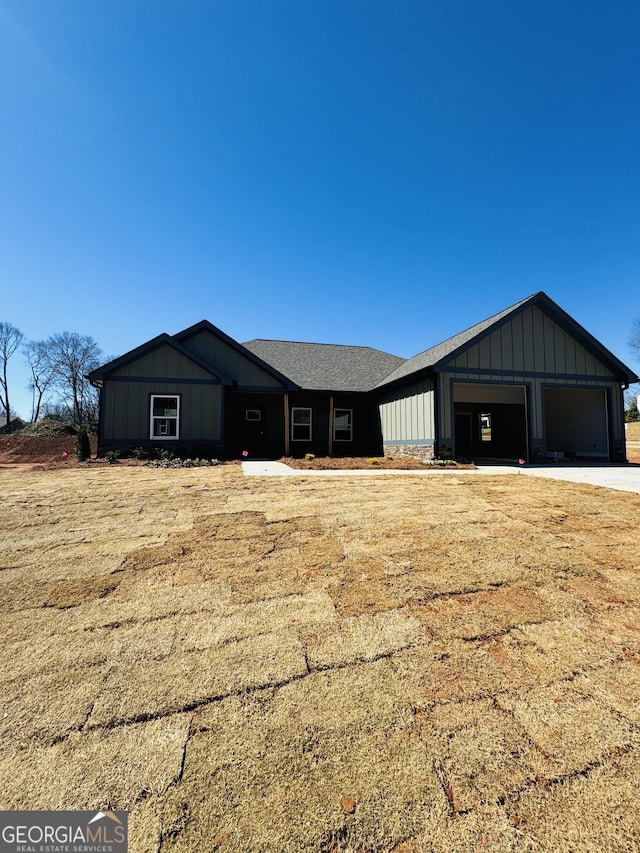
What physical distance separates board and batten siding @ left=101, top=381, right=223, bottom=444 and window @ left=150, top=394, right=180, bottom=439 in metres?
0.17

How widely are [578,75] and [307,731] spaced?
1538 cm

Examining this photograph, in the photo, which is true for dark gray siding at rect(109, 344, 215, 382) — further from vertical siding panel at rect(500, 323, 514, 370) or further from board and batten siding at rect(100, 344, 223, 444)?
vertical siding panel at rect(500, 323, 514, 370)

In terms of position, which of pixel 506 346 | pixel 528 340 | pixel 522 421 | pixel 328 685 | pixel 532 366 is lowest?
pixel 328 685

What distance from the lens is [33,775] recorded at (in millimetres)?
1481

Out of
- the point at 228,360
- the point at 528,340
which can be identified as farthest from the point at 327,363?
the point at 528,340

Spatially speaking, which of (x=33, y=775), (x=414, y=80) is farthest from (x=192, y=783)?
(x=414, y=80)

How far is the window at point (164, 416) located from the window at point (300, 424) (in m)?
5.21

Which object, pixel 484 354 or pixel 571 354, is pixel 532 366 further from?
pixel 484 354

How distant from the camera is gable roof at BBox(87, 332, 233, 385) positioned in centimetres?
1237

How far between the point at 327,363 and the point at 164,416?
8.91m

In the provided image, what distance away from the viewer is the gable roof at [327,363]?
54.9 feet

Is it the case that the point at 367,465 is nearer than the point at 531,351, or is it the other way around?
the point at 367,465

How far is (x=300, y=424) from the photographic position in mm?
16578

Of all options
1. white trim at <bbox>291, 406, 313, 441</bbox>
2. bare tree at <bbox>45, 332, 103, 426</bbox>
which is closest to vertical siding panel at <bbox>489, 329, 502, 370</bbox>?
white trim at <bbox>291, 406, 313, 441</bbox>
